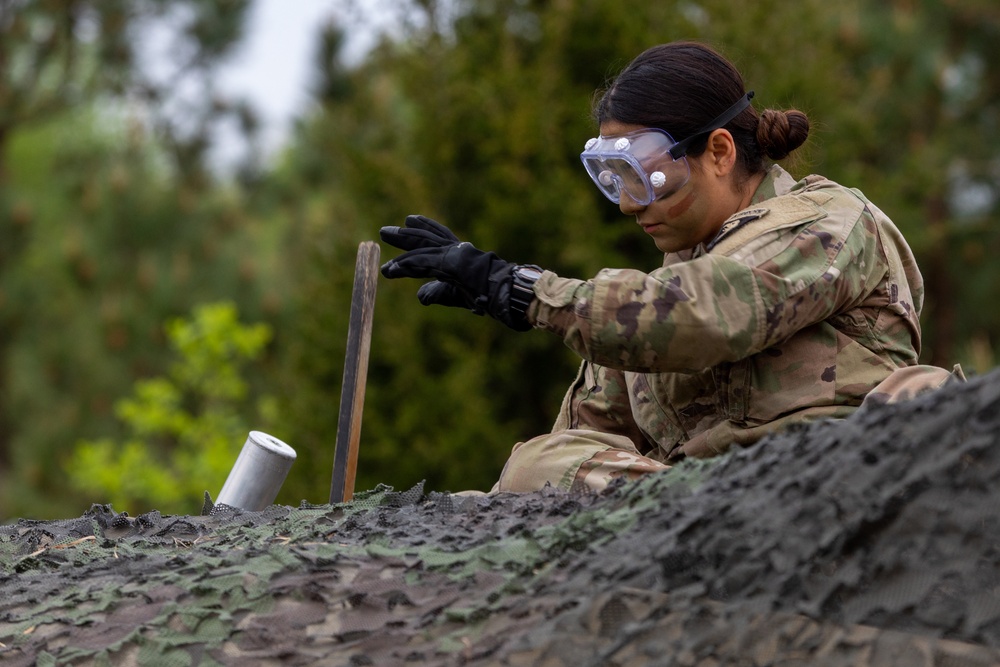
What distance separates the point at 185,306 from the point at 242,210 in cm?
138

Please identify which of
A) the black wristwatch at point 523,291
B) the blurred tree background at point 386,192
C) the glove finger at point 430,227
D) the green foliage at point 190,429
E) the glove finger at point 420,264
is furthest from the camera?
the green foliage at point 190,429

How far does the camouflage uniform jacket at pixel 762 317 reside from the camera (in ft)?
7.62

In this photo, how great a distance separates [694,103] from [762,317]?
2.00ft

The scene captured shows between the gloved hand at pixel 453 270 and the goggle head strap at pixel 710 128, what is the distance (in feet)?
1.50

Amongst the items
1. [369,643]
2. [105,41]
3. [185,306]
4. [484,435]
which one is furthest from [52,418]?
[369,643]

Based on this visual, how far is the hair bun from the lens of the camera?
2.82 meters

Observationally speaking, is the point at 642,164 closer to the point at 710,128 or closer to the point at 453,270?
the point at 710,128

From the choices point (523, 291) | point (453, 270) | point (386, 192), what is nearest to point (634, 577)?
point (523, 291)

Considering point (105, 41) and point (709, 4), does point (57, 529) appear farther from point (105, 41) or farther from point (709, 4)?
point (105, 41)

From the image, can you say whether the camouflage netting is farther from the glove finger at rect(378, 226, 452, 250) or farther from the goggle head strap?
the goggle head strap

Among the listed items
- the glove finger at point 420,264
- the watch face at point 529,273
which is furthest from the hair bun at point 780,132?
the glove finger at point 420,264

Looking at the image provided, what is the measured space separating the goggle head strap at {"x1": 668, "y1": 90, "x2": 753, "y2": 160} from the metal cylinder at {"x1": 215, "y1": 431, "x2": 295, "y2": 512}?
3.89 feet

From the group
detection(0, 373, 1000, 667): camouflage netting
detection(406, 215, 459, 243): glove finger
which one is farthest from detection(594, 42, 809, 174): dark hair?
detection(0, 373, 1000, 667): camouflage netting

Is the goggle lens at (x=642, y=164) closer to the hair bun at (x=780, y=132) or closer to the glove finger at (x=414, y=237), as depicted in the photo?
the hair bun at (x=780, y=132)
